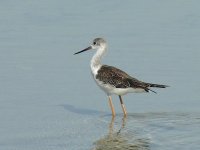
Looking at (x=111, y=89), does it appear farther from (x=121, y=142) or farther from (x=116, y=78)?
(x=121, y=142)

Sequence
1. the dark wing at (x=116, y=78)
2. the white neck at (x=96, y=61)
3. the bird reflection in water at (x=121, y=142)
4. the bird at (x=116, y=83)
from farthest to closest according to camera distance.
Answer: the white neck at (x=96, y=61)
the dark wing at (x=116, y=78)
the bird at (x=116, y=83)
the bird reflection in water at (x=121, y=142)

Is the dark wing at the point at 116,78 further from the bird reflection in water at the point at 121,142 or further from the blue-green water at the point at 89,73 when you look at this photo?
the bird reflection in water at the point at 121,142

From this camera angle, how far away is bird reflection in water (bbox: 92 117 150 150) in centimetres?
943

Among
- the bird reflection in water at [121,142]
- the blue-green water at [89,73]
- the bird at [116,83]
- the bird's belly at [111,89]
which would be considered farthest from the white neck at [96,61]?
the bird reflection in water at [121,142]

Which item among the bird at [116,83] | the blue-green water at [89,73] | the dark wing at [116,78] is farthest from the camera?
the dark wing at [116,78]

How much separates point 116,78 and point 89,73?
1.44m

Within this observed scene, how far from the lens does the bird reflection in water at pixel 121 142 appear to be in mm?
9430

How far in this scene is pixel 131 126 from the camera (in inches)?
422

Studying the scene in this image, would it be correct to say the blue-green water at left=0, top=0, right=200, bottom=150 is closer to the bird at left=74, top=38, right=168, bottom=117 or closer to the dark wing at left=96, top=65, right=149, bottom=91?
the bird at left=74, top=38, right=168, bottom=117

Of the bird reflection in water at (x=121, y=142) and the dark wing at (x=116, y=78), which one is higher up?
the dark wing at (x=116, y=78)

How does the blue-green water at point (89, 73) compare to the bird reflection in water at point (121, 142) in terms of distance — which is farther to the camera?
the blue-green water at point (89, 73)

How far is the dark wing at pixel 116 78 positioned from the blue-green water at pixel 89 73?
1.36 ft

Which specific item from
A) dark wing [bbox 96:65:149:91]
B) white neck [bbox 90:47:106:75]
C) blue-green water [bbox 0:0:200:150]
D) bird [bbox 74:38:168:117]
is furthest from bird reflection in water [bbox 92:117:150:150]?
white neck [bbox 90:47:106:75]

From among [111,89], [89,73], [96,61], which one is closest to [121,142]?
[111,89]
